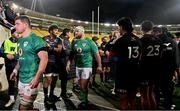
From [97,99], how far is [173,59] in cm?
294

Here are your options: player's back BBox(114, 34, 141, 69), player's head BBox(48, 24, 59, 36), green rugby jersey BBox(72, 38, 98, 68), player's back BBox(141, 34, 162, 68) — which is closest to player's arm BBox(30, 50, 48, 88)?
player's back BBox(114, 34, 141, 69)

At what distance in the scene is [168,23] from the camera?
51.3 meters

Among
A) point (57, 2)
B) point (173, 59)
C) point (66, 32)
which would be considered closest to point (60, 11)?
point (57, 2)

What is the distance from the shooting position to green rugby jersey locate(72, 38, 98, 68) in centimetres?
836

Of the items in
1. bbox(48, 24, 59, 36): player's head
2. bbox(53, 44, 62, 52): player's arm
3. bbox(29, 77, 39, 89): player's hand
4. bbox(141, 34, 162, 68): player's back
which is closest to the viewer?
bbox(29, 77, 39, 89): player's hand

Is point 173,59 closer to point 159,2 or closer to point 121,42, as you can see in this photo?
point 121,42

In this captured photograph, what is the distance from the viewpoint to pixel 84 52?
27.6 feet

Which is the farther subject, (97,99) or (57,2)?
(57,2)

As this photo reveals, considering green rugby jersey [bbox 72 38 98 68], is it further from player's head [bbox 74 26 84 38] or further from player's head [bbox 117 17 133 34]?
player's head [bbox 117 17 133 34]

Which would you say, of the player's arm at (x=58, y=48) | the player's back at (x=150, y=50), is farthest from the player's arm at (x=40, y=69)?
the player's arm at (x=58, y=48)

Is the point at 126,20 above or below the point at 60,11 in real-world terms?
below

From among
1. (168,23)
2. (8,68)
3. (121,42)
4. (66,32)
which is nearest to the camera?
(121,42)

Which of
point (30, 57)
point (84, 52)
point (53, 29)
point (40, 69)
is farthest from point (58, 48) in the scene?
point (40, 69)

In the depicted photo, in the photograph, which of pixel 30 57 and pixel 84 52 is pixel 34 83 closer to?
pixel 30 57
